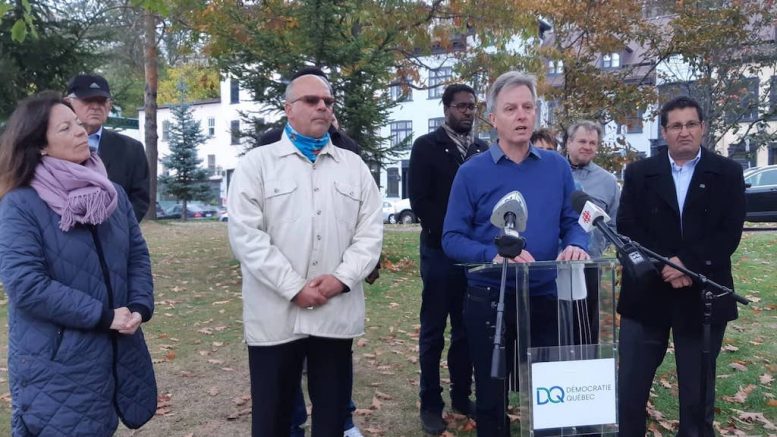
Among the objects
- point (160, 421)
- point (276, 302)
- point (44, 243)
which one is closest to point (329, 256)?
point (276, 302)

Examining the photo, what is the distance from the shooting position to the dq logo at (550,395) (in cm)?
279

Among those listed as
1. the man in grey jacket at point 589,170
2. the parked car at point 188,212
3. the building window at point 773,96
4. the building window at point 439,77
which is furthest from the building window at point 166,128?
the man in grey jacket at point 589,170

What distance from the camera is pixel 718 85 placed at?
513 inches

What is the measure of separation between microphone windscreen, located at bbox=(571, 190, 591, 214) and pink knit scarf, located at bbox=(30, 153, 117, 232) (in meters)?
2.26

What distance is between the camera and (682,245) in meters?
3.91

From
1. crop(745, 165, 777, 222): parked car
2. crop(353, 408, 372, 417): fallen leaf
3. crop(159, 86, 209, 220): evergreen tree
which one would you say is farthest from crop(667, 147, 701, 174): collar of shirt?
crop(159, 86, 209, 220): evergreen tree

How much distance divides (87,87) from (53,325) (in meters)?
2.11

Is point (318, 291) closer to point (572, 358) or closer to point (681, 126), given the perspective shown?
point (572, 358)

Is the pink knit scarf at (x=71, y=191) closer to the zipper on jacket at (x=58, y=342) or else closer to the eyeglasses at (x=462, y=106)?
the zipper on jacket at (x=58, y=342)

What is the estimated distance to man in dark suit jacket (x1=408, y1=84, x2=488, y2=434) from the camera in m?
4.87

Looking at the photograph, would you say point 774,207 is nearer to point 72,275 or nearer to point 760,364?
point 760,364

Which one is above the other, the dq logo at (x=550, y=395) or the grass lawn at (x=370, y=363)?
the dq logo at (x=550, y=395)

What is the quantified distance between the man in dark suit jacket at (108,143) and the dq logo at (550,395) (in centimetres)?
300

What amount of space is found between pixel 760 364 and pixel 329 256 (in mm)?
5141
